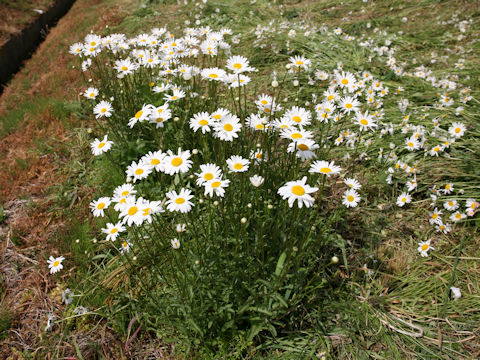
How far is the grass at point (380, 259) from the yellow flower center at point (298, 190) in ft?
3.17

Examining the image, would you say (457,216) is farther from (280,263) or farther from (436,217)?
(280,263)

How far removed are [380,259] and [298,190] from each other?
1338 millimetres

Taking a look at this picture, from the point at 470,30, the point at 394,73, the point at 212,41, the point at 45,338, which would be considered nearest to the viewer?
the point at 45,338

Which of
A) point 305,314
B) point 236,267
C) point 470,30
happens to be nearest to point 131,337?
point 236,267

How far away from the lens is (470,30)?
15.5 feet

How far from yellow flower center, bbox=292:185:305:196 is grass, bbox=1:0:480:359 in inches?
38.0

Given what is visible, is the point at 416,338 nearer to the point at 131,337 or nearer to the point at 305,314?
the point at 305,314

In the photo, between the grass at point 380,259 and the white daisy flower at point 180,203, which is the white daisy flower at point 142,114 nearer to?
the white daisy flower at point 180,203

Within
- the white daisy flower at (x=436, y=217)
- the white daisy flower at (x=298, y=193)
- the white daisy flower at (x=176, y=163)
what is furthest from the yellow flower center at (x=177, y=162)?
the white daisy flower at (x=436, y=217)

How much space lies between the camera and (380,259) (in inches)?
94.7

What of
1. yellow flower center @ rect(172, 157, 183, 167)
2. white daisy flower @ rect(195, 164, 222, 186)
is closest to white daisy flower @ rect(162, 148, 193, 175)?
yellow flower center @ rect(172, 157, 183, 167)

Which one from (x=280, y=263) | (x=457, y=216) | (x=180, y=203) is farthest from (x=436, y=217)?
(x=180, y=203)

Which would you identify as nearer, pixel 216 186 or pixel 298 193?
pixel 298 193

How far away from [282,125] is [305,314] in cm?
131
